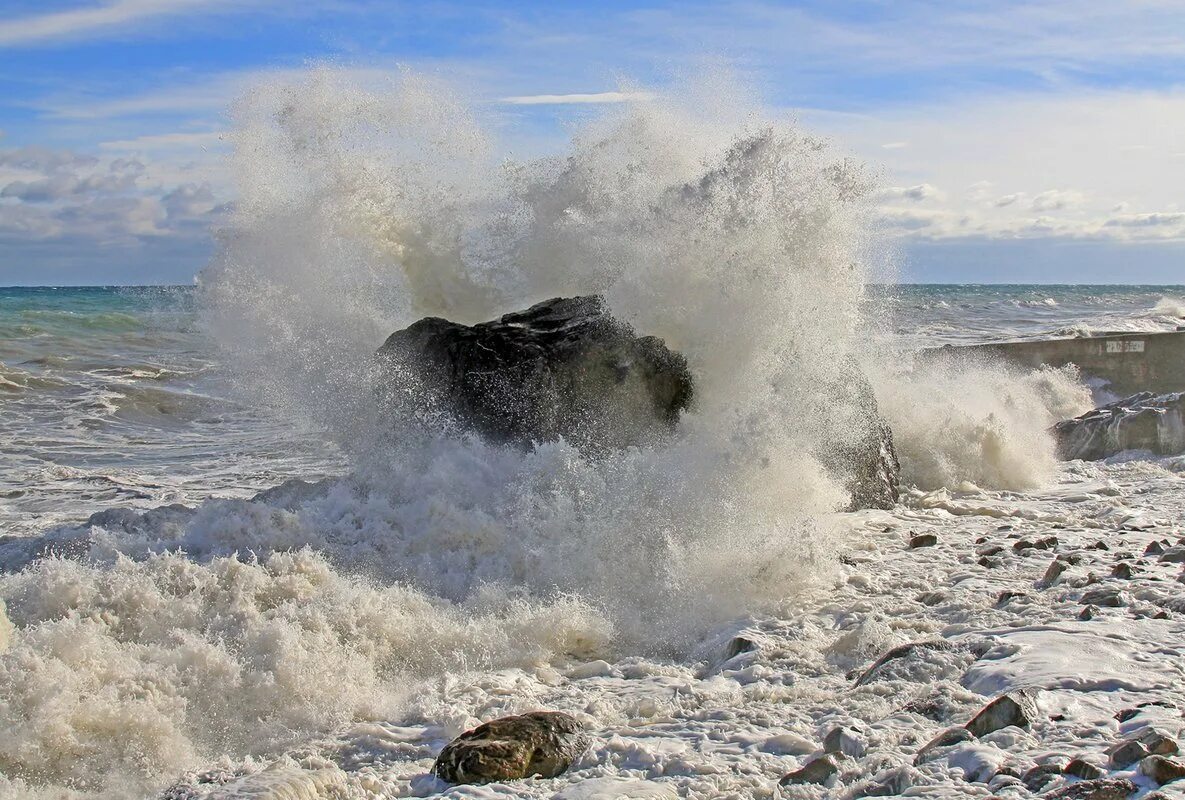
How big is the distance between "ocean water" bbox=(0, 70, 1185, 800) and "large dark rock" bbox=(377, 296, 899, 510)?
18 centimetres

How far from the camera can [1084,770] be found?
3369 mm

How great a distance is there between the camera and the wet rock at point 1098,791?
318 centimetres

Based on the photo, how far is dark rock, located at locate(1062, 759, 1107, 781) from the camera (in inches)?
132

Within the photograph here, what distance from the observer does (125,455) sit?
11.0 metres

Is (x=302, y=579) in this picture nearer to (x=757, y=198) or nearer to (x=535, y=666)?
(x=535, y=666)

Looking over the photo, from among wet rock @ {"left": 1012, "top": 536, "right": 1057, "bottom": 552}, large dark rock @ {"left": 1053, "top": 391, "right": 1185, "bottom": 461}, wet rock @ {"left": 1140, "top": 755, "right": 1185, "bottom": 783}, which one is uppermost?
large dark rock @ {"left": 1053, "top": 391, "right": 1185, "bottom": 461}

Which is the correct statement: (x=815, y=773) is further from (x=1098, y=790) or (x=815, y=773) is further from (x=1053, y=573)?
(x=1053, y=573)

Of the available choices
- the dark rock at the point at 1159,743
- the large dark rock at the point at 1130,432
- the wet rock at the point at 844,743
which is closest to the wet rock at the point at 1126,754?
the dark rock at the point at 1159,743

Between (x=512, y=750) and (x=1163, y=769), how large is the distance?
196 cm

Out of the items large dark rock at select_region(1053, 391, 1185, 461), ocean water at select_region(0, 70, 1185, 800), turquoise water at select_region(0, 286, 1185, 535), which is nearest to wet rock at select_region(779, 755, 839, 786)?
ocean water at select_region(0, 70, 1185, 800)

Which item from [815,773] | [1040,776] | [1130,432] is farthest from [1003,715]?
[1130,432]

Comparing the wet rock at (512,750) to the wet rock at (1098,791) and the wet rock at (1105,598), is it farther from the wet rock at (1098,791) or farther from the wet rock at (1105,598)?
the wet rock at (1105,598)

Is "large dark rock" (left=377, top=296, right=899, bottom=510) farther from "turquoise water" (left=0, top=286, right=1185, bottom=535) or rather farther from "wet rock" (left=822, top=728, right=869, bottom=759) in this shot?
"wet rock" (left=822, top=728, right=869, bottom=759)

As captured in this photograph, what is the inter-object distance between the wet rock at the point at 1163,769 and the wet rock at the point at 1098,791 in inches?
2.9
